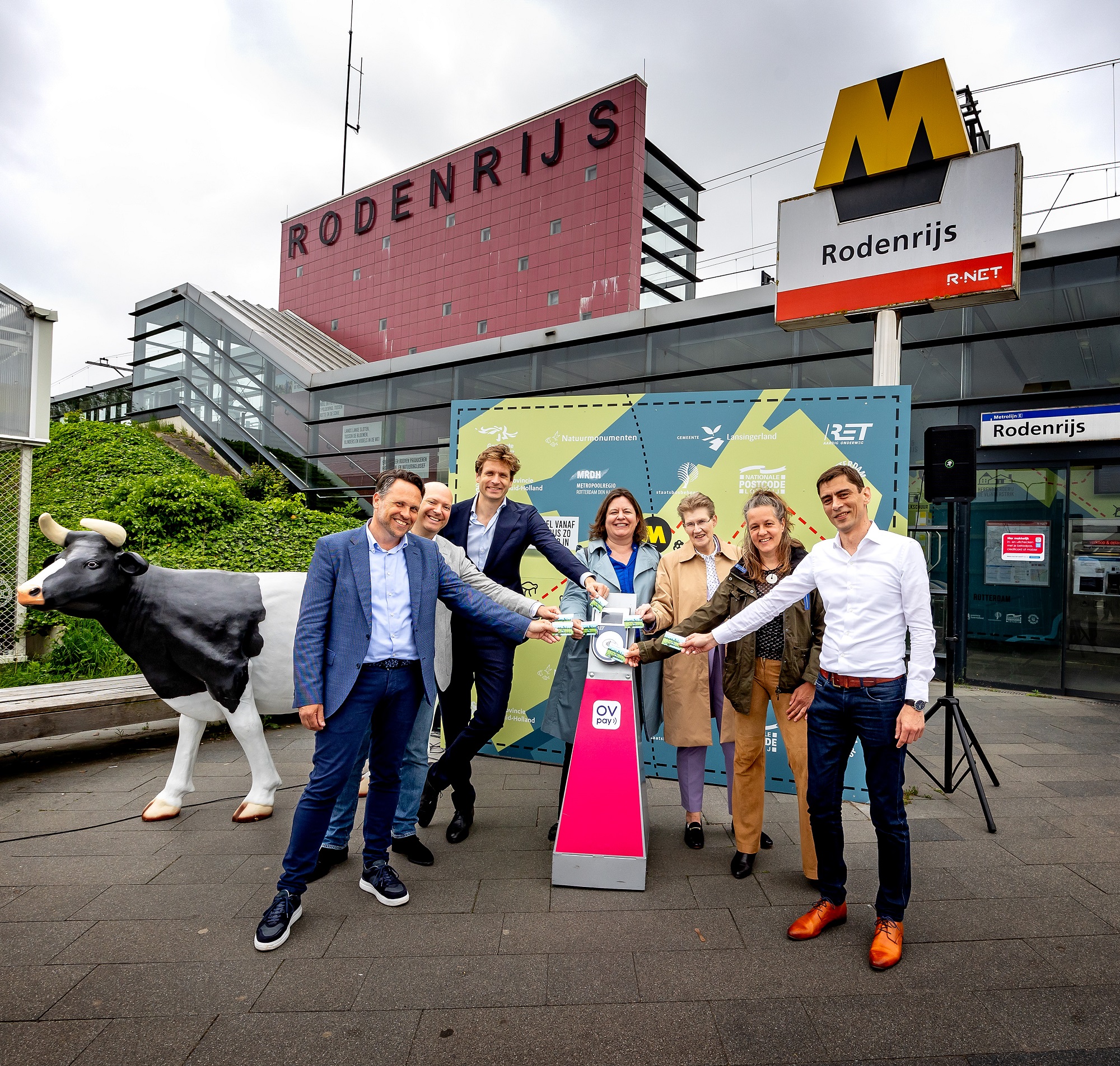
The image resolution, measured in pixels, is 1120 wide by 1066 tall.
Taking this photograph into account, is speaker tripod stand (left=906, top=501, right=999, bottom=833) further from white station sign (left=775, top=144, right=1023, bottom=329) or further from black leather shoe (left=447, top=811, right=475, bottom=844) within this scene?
black leather shoe (left=447, top=811, right=475, bottom=844)

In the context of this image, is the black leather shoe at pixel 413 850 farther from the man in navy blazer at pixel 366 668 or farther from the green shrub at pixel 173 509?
the green shrub at pixel 173 509

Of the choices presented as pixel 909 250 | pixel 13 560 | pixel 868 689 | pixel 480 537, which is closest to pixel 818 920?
pixel 868 689

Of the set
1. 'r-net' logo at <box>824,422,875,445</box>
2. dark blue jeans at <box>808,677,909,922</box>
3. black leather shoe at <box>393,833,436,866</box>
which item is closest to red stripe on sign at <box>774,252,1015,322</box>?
'r-net' logo at <box>824,422,875,445</box>

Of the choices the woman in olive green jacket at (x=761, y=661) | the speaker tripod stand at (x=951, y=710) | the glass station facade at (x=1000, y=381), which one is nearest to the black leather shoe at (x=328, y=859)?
the woman in olive green jacket at (x=761, y=661)

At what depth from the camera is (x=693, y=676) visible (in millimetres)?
3979

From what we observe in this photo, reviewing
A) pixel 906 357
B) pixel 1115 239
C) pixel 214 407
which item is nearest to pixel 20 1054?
pixel 906 357

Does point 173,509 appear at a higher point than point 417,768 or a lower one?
higher

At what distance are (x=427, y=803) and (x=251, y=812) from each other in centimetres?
102

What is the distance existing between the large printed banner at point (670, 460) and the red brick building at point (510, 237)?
16.8 m

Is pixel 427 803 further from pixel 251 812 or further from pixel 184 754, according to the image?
pixel 184 754

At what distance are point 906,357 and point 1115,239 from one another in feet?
8.27

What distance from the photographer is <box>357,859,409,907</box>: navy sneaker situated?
3.21m

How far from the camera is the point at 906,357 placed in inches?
392

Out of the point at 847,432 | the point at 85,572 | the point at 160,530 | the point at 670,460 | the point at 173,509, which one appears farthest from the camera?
the point at 173,509
